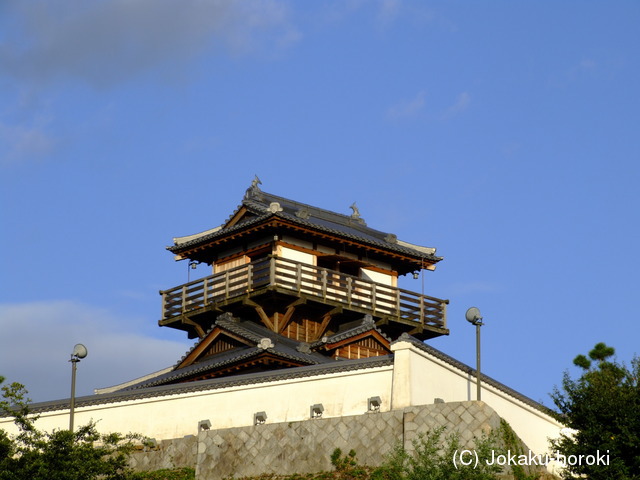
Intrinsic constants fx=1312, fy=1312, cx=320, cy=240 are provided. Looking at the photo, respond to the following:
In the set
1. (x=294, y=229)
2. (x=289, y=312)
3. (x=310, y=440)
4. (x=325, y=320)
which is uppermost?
(x=294, y=229)

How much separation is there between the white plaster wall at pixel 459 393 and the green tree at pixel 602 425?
1758 mm

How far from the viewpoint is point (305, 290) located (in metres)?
49.1

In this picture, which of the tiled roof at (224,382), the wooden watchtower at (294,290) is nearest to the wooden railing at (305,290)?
the wooden watchtower at (294,290)

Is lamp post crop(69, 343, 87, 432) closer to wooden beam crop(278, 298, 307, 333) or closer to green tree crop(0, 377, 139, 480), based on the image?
green tree crop(0, 377, 139, 480)

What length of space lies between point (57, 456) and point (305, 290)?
17405mm

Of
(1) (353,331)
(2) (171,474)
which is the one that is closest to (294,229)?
(1) (353,331)

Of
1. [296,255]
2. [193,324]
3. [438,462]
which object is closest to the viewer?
[438,462]

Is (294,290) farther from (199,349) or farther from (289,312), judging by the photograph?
(199,349)

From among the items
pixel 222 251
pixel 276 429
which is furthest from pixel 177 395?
pixel 222 251

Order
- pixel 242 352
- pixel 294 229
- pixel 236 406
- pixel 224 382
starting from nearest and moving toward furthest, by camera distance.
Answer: pixel 236 406 < pixel 224 382 < pixel 242 352 < pixel 294 229

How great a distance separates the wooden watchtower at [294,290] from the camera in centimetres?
4809

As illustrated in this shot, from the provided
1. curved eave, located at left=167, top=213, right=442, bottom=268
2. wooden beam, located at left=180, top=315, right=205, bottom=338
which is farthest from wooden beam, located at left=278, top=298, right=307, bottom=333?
wooden beam, located at left=180, top=315, right=205, bottom=338

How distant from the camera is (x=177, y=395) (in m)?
38.7

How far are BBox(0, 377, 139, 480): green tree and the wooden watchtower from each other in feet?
36.0
